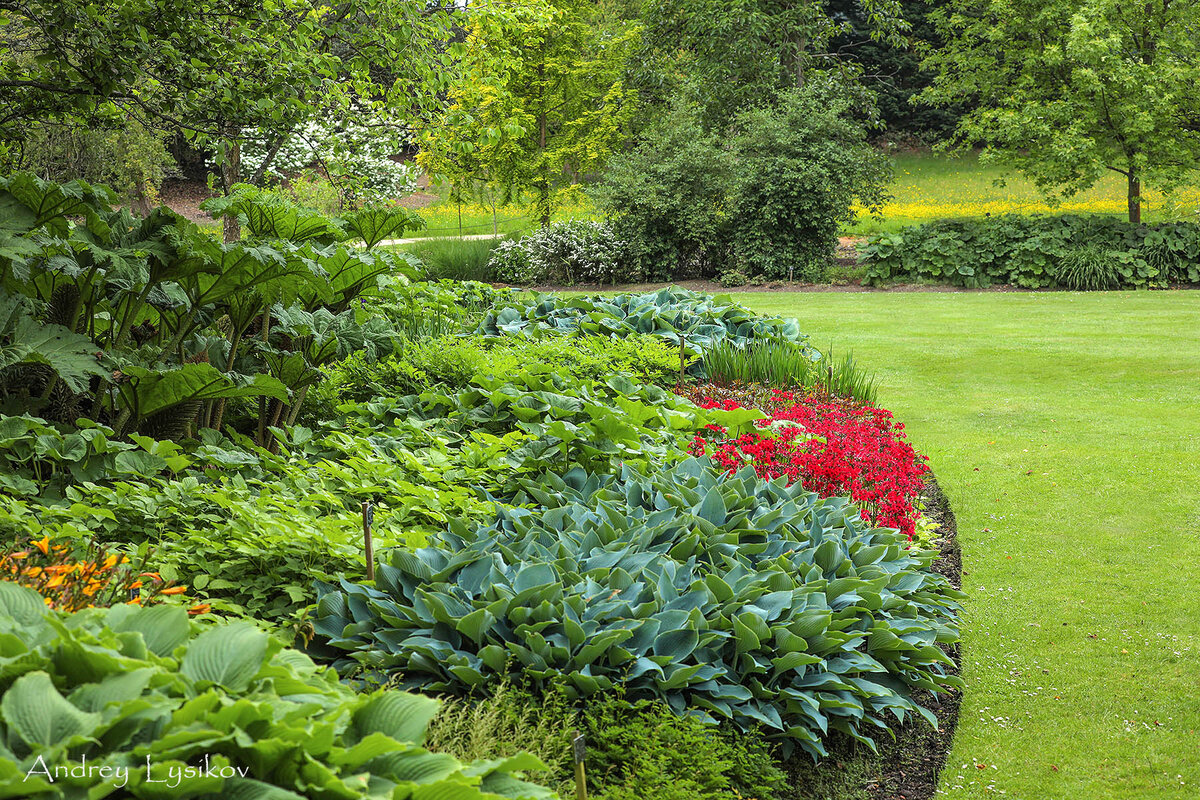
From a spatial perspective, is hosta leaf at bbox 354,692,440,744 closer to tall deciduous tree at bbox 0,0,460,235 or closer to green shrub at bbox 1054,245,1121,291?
tall deciduous tree at bbox 0,0,460,235

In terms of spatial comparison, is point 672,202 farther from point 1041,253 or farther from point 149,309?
point 149,309

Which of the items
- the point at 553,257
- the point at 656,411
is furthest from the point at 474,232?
the point at 656,411

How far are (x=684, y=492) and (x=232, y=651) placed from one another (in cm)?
234

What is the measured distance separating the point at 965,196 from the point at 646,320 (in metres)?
24.8

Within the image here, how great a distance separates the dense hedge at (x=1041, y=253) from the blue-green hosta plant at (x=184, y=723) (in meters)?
14.5

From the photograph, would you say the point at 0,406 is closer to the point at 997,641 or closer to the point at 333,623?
the point at 333,623

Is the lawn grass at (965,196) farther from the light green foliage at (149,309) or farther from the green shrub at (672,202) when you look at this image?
the light green foliage at (149,309)

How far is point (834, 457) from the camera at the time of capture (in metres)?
4.56

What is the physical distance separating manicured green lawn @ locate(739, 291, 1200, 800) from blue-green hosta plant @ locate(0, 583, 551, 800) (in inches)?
79.9

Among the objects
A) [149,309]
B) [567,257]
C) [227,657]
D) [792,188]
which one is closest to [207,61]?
[149,309]

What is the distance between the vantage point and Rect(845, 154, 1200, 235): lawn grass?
23027mm

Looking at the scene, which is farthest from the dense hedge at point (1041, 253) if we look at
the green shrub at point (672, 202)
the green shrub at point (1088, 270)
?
the green shrub at point (672, 202)

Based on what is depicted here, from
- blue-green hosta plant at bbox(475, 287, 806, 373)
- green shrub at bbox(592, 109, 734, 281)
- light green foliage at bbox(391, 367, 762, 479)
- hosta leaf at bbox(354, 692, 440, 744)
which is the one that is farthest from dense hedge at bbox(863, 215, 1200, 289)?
hosta leaf at bbox(354, 692, 440, 744)

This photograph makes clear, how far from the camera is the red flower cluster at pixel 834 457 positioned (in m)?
4.38
